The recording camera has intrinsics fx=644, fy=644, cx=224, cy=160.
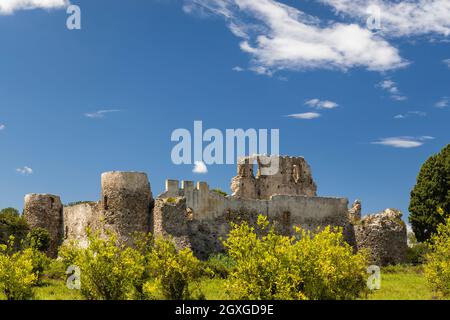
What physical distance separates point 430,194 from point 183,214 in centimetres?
2740

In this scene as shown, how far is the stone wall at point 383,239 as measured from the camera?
51.4m

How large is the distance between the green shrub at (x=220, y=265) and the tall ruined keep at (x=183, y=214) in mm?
1098

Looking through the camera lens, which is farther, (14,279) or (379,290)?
(379,290)

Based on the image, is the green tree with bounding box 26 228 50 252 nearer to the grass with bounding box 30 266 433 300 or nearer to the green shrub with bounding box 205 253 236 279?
the grass with bounding box 30 266 433 300

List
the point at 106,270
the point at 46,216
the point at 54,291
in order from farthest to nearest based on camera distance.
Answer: the point at 46,216
the point at 54,291
the point at 106,270

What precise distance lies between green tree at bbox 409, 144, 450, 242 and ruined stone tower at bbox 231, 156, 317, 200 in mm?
14598

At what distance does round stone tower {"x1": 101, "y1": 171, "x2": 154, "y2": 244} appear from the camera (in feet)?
133

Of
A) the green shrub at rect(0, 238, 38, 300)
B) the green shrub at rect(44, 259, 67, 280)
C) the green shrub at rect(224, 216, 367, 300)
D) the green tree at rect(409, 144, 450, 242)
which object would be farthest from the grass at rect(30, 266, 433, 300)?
the green tree at rect(409, 144, 450, 242)

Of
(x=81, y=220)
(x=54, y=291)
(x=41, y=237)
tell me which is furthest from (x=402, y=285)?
(x=41, y=237)

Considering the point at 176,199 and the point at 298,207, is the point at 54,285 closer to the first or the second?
the point at 176,199

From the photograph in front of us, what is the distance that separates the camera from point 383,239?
51656 mm

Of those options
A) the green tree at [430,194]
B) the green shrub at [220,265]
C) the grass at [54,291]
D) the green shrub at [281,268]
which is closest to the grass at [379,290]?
the grass at [54,291]

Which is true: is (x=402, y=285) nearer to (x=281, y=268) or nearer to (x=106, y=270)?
(x=281, y=268)
